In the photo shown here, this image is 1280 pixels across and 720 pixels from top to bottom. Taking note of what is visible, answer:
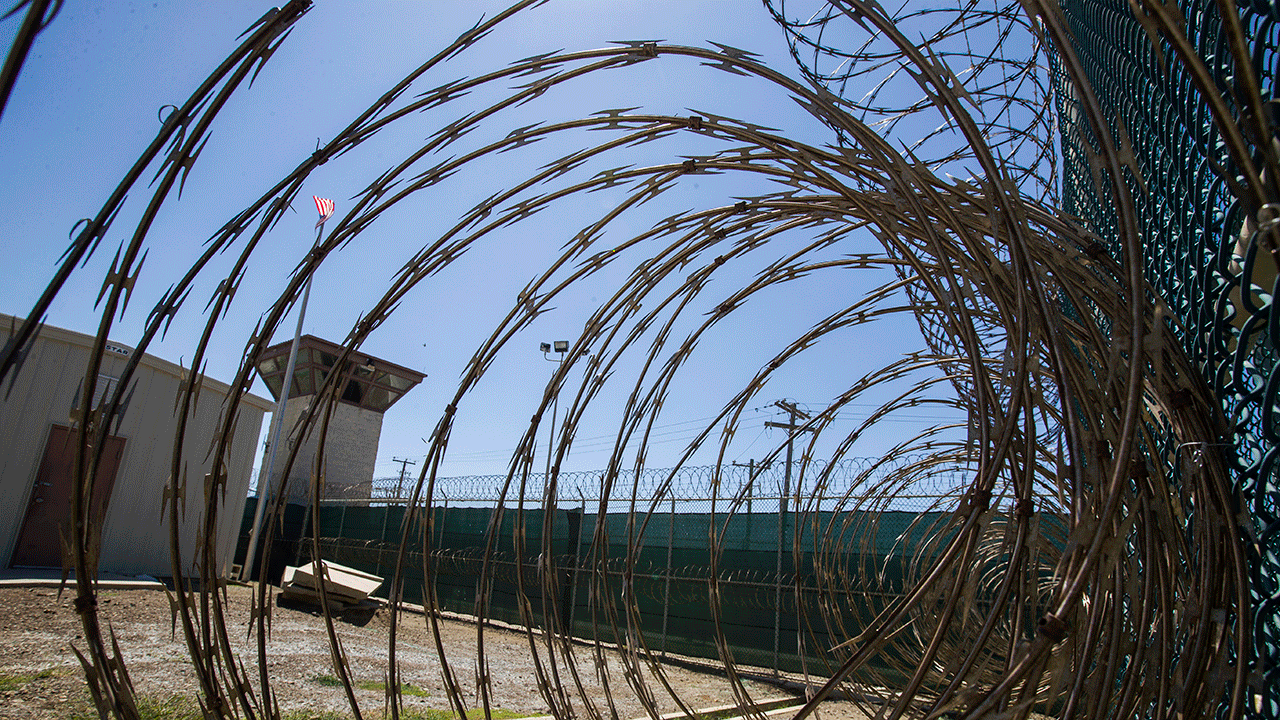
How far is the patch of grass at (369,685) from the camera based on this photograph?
5664 millimetres

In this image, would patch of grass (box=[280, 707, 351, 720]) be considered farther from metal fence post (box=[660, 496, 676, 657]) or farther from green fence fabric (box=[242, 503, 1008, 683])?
metal fence post (box=[660, 496, 676, 657])

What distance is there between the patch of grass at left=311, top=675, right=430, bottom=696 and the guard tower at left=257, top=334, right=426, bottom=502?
12101 millimetres

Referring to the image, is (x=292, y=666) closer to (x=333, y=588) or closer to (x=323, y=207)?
(x=333, y=588)

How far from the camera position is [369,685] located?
5.88 meters

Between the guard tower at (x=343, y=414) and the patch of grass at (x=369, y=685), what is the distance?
1210 cm

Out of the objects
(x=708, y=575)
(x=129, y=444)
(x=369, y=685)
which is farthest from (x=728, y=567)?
(x=129, y=444)

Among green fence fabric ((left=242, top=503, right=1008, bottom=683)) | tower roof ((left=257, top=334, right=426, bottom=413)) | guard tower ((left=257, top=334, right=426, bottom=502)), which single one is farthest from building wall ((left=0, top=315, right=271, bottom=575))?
green fence fabric ((left=242, top=503, right=1008, bottom=683))

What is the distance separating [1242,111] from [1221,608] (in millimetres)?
1065

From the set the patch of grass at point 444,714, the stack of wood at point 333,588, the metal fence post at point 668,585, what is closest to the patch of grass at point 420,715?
the patch of grass at point 444,714

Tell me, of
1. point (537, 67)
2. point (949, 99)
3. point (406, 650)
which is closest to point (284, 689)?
point (406, 650)

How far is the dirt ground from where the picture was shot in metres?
4.87

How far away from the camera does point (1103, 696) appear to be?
4.79 ft

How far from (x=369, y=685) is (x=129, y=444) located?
10.3m

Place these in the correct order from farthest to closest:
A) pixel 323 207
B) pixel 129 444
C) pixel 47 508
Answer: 1. pixel 323 207
2. pixel 129 444
3. pixel 47 508
